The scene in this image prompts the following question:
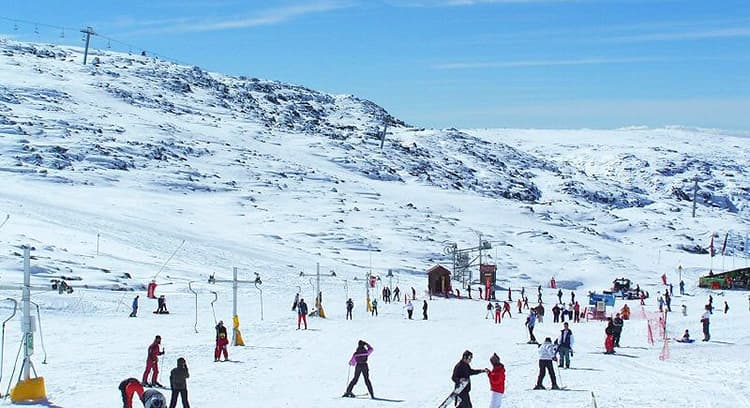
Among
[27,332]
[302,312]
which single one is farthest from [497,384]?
[302,312]

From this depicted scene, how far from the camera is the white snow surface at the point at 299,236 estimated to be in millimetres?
22250

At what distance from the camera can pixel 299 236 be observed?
72312 mm

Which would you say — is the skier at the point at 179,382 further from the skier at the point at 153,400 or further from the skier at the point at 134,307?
the skier at the point at 134,307

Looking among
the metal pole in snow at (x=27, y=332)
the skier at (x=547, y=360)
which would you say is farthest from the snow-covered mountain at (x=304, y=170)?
the skier at (x=547, y=360)

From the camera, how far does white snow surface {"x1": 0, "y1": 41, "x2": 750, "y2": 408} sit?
22.2m

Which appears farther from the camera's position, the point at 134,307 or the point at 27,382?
the point at 134,307

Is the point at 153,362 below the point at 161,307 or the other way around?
below

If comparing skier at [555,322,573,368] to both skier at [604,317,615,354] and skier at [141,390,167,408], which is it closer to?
skier at [604,317,615,354]

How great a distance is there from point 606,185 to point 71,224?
116 m

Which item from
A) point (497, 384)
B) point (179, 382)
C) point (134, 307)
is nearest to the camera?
point (497, 384)

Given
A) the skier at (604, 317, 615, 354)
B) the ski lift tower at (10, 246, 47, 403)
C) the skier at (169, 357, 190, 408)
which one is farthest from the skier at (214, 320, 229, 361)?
the skier at (604, 317, 615, 354)

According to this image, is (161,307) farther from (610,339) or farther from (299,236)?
(299,236)

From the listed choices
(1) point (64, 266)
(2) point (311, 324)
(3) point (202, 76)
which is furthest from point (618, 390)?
(3) point (202, 76)

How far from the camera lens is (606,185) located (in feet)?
504
